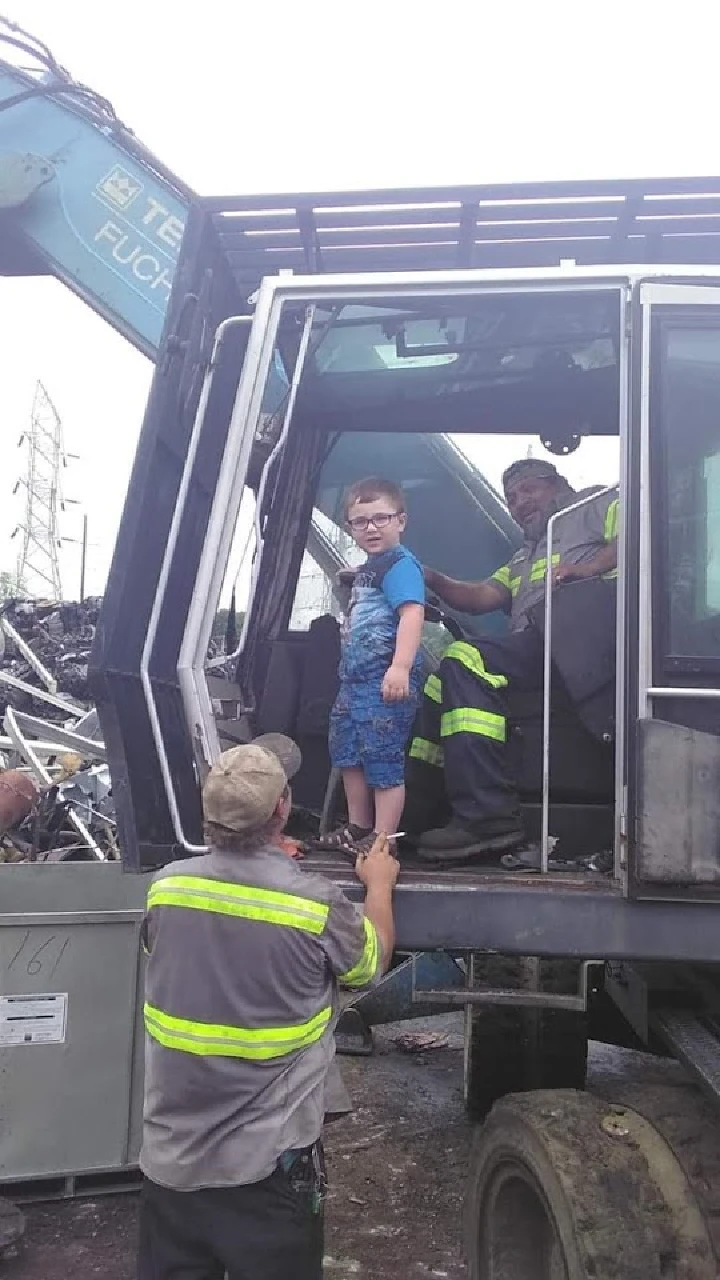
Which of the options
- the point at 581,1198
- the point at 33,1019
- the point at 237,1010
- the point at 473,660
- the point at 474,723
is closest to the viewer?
the point at 237,1010

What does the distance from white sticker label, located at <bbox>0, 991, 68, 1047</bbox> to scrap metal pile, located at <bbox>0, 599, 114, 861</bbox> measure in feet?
2.41

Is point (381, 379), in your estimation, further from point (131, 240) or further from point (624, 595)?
point (624, 595)

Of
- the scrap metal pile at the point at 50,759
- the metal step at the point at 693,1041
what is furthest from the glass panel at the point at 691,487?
the scrap metal pile at the point at 50,759

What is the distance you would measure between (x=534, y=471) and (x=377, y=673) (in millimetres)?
1372

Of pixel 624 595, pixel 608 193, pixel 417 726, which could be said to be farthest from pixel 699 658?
pixel 608 193

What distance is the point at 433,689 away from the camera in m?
3.17

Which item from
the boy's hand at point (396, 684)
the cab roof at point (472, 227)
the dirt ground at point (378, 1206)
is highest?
the cab roof at point (472, 227)

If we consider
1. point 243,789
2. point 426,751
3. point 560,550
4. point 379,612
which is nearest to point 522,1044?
point 426,751

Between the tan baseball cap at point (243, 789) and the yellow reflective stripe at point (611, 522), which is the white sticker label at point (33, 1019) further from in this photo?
the yellow reflective stripe at point (611, 522)

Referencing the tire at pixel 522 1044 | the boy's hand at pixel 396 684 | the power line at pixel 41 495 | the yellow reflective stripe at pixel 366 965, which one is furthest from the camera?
the power line at pixel 41 495

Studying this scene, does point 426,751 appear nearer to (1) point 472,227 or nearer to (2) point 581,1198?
(2) point 581,1198

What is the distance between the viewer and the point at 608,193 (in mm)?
2873

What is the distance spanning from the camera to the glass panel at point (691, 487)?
8.25 ft

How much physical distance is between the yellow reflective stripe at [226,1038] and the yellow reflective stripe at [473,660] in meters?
1.18
